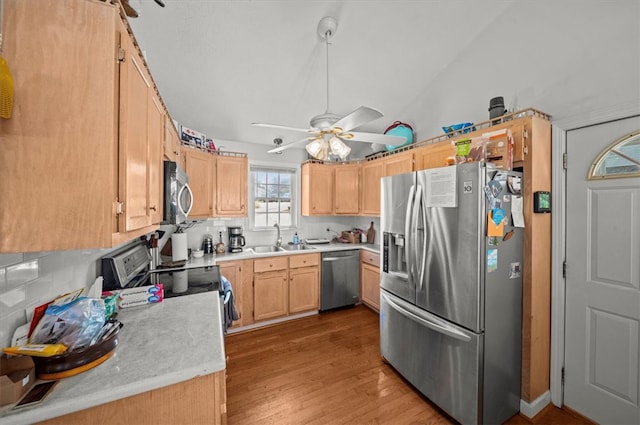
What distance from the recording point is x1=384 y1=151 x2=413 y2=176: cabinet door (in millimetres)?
2801

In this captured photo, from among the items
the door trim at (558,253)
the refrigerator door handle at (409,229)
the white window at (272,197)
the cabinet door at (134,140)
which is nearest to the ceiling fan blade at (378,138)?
the refrigerator door handle at (409,229)

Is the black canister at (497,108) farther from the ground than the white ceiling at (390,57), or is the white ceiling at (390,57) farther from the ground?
the white ceiling at (390,57)

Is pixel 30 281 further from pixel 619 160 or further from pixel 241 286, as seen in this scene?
pixel 619 160

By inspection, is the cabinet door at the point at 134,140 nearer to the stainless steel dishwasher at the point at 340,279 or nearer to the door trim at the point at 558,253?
the stainless steel dishwasher at the point at 340,279

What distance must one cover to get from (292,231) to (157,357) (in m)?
2.93

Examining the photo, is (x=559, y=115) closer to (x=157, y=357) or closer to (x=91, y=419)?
(x=157, y=357)

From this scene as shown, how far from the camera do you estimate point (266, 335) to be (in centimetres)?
281

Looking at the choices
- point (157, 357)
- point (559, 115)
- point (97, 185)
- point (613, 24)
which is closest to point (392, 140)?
point (559, 115)

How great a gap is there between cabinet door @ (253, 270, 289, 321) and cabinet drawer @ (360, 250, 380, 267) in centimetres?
115

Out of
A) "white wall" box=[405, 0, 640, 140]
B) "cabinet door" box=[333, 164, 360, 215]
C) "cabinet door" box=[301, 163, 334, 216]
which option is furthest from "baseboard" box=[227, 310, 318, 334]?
"white wall" box=[405, 0, 640, 140]

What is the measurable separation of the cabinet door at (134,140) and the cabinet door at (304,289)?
222cm

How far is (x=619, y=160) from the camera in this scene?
5.11 feet

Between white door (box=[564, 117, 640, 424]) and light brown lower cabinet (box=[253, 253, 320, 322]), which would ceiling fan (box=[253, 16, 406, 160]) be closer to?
white door (box=[564, 117, 640, 424])

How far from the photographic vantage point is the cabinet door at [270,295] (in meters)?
2.94
